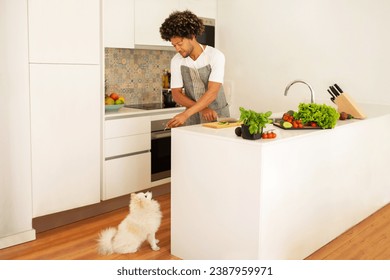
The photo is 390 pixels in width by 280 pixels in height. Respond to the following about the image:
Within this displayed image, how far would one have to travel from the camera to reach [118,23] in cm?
396

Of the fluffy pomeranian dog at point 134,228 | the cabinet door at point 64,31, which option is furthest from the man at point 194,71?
the cabinet door at point 64,31

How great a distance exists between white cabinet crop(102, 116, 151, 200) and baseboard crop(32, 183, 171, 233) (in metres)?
0.08

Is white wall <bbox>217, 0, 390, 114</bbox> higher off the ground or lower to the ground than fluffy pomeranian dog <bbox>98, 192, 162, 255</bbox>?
higher

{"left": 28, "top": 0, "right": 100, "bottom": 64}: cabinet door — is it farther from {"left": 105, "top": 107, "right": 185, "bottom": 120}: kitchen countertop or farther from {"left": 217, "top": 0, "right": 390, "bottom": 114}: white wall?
{"left": 217, "top": 0, "right": 390, "bottom": 114}: white wall

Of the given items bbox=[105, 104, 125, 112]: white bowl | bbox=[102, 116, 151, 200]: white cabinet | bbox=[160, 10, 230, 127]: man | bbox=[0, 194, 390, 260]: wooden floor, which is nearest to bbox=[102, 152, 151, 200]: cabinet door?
bbox=[102, 116, 151, 200]: white cabinet

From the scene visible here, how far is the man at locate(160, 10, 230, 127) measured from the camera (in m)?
3.01

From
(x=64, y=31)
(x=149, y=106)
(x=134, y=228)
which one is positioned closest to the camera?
(x=134, y=228)

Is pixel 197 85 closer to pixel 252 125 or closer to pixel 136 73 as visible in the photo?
pixel 252 125

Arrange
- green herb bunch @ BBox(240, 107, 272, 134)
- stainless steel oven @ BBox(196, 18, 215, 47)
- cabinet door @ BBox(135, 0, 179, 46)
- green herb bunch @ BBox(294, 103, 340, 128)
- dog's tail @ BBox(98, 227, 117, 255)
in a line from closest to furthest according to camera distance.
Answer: green herb bunch @ BBox(240, 107, 272, 134)
green herb bunch @ BBox(294, 103, 340, 128)
dog's tail @ BBox(98, 227, 117, 255)
cabinet door @ BBox(135, 0, 179, 46)
stainless steel oven @ BBox(196, 18, 215, 47)

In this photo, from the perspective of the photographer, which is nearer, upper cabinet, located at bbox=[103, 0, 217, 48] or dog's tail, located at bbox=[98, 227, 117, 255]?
dog's tail, located at bbox=[98, 227, 117, 255]

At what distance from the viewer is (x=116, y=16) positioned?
12.9 ft

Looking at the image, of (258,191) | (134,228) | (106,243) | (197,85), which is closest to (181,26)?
(197,85)

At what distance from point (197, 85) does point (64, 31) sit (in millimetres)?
1098

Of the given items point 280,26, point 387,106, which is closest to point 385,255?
point 387,106
